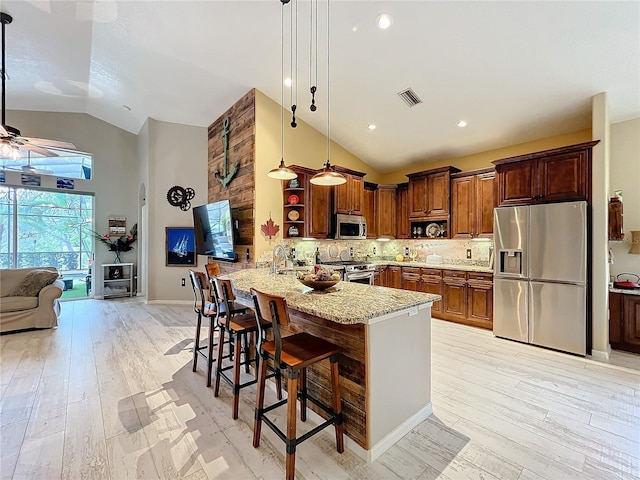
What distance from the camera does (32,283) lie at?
4715mm

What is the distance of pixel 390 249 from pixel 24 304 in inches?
265

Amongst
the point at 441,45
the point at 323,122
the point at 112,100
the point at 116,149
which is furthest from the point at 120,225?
the point at 441,45

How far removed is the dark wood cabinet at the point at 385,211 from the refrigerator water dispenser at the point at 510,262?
2.34 metres

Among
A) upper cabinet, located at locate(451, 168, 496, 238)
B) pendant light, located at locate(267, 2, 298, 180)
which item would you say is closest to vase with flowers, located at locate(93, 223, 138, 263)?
pendant light, located at locate(267, 2, 298, 180)

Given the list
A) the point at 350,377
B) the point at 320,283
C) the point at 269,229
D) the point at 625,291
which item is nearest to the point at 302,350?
the point at 350,377

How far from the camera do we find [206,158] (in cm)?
653

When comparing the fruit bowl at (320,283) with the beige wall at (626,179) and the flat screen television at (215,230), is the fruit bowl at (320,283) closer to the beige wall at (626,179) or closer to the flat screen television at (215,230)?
the flat screen television at (215,230)

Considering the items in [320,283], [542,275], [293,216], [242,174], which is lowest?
[542,275]

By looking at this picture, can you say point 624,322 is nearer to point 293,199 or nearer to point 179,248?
point 293,199

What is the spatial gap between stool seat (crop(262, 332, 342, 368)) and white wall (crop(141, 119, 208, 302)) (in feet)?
16.8

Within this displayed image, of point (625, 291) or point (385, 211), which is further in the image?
point (385, 211)

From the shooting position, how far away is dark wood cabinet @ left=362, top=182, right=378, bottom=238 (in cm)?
611

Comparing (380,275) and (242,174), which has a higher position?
(242,174)

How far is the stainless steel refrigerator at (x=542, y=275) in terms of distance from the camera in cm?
356
